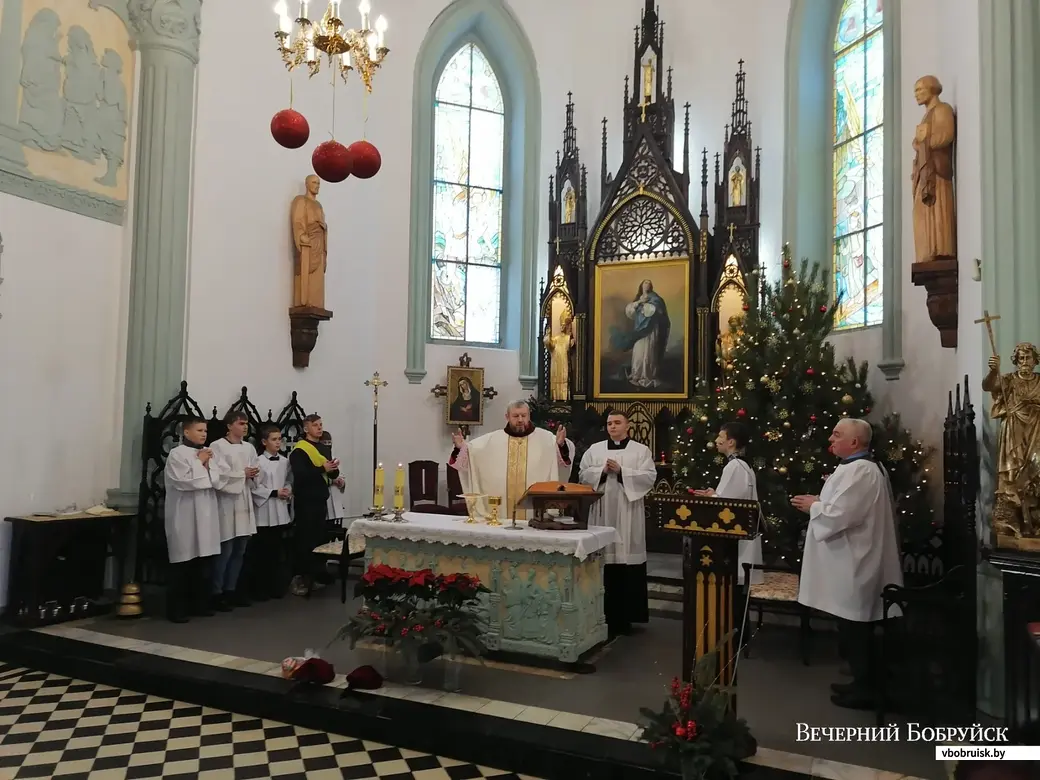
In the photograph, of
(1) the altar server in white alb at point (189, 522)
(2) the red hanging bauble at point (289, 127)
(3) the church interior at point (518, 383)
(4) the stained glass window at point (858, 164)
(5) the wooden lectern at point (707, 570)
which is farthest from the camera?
(4) the stained glass window at point (858, 164)

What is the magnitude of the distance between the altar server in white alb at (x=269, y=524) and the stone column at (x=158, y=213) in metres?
1.14

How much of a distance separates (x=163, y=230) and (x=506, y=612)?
5.31 meters

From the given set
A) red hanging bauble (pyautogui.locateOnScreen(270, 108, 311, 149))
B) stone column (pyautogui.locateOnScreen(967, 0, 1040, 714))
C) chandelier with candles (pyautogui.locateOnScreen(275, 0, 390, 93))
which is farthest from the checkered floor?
chandelier with candles (pyautogui.locateOnScreen(275, 0, 390, 93))

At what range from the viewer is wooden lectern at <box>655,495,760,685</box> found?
4188 millimetres

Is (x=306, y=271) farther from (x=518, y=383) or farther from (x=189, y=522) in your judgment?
(x=518, y=383)

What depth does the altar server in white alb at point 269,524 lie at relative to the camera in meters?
8.08

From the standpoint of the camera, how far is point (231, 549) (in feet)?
25.1

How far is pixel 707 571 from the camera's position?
429 cm

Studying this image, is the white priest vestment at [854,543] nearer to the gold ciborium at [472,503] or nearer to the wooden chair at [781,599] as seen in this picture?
the wooden chair at [781,599]

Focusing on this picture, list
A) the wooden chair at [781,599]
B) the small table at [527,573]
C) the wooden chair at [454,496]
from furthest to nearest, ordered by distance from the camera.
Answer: the wooden chair at [454,496]
the wooden chair at [781,599]
the small table at [527,573]

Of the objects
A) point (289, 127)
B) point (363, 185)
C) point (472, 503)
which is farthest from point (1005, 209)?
point (363, 185)

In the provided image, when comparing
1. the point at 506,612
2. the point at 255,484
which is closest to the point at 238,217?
the point at 255,484

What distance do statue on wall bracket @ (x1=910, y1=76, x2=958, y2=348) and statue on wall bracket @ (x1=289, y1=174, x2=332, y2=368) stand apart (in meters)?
6.56

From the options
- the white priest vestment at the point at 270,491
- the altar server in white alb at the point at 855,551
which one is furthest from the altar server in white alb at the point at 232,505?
the altar server in white alb at the point at 855,551
